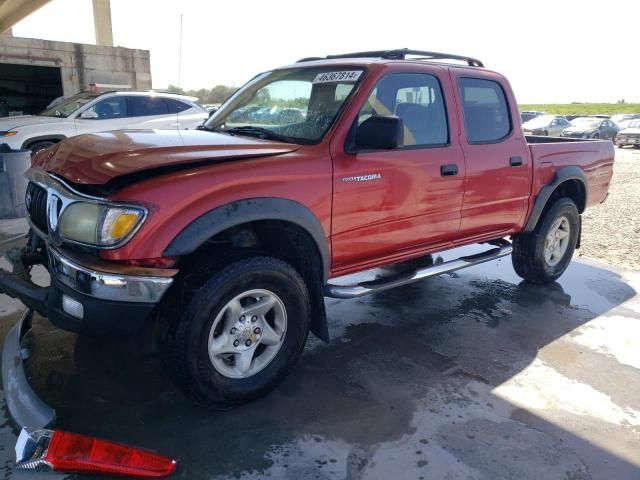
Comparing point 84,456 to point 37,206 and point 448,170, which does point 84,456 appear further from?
point 448,170

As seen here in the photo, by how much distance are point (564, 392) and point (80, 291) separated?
2.92 m

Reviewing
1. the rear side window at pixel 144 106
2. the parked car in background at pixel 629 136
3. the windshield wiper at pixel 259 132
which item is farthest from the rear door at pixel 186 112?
the parked car in background at pixel 629 136

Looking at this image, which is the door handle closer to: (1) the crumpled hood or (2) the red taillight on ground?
(1) the crumpled hood

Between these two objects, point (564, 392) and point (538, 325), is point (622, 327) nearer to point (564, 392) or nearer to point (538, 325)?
point (538, 325)

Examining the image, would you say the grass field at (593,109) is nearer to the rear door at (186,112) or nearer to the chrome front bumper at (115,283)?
the rear door at (186,112)

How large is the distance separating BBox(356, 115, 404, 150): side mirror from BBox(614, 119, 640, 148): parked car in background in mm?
24753

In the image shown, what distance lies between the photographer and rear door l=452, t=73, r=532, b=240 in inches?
158

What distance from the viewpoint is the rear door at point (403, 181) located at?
3.23 metres

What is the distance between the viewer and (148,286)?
2.47 meters

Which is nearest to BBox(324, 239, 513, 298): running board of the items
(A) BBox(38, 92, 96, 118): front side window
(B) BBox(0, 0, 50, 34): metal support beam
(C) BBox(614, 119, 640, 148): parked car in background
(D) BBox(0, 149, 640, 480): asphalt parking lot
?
(D) BBox(0, 149, 640, 480): asphalt parking lot

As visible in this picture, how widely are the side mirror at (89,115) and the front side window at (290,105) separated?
6432 mm

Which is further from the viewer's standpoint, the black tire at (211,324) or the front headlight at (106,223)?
the black tire at (211,324)

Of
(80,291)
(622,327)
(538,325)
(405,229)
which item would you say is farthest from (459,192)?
(80,291)

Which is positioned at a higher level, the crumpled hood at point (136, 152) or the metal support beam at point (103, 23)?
the metal support beam at point (103, 23)
